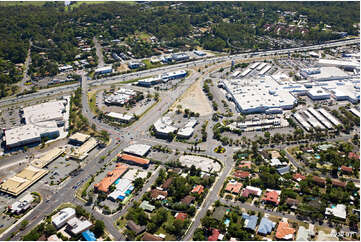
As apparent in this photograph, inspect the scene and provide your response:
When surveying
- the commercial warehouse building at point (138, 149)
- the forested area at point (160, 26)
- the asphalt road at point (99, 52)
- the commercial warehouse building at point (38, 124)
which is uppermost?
the forested area at point (160, 26)

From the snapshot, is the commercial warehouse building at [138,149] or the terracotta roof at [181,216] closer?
the terracotta roof at [181,216]

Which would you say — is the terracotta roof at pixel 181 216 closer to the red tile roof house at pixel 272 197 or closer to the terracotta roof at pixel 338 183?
the red tile roof house at pixel 272 197

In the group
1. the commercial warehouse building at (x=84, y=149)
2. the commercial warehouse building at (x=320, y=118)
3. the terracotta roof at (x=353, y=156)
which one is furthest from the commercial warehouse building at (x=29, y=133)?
the terracotta roof at (x=353, y=156)

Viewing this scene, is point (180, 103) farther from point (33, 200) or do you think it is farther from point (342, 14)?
point (342, 14)

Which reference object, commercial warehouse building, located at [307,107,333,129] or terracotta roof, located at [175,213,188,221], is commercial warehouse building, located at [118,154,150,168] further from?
commercial warehouse building, located at [307,107,333,129]

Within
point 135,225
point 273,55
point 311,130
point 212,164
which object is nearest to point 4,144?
point 135,225

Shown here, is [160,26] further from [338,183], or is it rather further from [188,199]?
[338,183]
